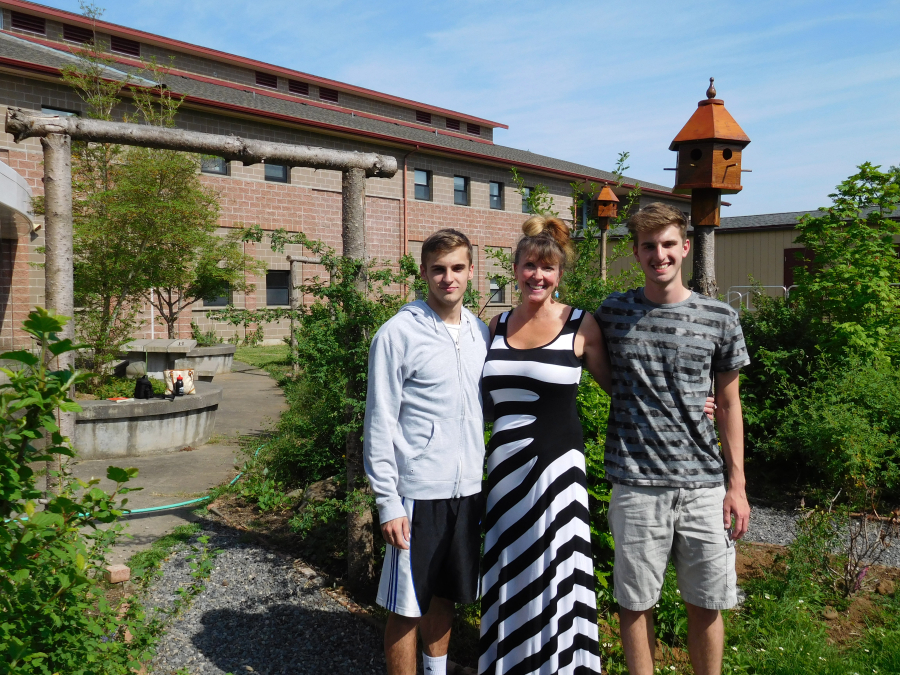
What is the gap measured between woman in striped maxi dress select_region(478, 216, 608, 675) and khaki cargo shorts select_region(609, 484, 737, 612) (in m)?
0.16

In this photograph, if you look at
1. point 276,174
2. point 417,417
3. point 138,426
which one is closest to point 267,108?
point 276,174

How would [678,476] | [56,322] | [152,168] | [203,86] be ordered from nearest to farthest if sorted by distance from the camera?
[56,322] → [678,476] → [152,168] → [203,86]

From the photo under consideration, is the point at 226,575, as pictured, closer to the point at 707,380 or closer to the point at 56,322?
the point at 56,322

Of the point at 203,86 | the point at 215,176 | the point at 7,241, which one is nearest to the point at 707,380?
the point at 7,241

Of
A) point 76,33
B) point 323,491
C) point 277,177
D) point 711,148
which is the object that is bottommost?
point 323,491

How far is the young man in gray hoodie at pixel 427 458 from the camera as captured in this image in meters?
2.65

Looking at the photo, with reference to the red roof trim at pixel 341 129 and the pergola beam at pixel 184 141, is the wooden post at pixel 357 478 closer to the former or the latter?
the pergola beam at pixel 184 141

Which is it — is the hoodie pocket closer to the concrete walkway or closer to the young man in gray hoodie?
the young man in gray hoodie

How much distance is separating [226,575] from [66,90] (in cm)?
1689

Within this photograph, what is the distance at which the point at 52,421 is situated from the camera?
1.94 m

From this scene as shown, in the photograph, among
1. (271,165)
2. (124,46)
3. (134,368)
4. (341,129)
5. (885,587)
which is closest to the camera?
(885,587)

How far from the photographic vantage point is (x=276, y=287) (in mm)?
22859

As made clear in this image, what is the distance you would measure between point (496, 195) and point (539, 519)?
26.9 m

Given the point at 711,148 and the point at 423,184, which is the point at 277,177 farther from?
the point at 711,148
